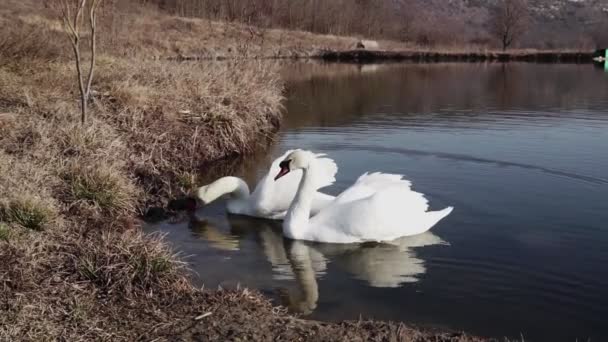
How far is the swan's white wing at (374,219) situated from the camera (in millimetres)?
7621

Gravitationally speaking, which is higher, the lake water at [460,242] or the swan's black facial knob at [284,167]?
the swan's black facial knob at [284,167]

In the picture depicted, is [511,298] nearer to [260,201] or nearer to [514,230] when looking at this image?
[514,230]

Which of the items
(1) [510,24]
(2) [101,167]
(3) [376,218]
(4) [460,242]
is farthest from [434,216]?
(1) [510,24]

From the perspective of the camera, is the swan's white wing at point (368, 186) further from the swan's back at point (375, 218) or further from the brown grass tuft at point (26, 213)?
the brown grass tuft at point (26, 213)

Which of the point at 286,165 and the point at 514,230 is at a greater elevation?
the point at 286,165

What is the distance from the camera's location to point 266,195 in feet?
28.9

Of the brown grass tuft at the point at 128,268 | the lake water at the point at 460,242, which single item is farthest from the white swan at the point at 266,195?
the brown grass tuft at the point at 128,268

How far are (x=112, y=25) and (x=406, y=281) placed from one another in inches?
643

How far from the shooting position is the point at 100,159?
8797 mm

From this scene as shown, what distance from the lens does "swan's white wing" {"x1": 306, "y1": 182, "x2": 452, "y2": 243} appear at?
7.62 meters

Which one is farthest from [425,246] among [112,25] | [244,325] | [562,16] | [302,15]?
[562,16]

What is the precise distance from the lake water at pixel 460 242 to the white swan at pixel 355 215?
0.16 m

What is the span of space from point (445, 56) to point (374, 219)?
45730 millimetres

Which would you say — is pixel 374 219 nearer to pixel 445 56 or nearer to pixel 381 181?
pixel 381 181
